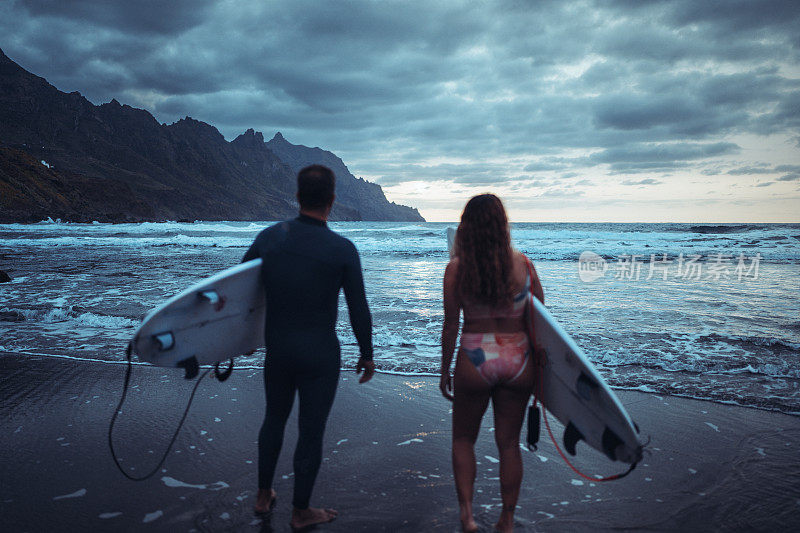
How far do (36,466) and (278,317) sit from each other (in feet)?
7.05

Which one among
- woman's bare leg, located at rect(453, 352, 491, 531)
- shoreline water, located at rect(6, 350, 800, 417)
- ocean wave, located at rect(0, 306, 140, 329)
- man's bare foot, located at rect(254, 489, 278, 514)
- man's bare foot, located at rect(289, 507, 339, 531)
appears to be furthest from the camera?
ocean wave, located at rect(0, 306, 140, 329)

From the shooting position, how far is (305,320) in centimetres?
226

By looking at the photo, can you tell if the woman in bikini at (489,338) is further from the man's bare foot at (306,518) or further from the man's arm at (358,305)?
the man's bare foot at (306,518)

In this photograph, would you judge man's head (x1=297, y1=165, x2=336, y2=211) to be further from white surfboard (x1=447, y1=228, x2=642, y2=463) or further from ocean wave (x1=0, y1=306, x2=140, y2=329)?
ocean wave (x1=0, y1=306, x2=140, y2=329)

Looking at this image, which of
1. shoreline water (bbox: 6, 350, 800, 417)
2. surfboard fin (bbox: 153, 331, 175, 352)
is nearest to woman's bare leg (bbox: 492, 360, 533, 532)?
surfboard fin (bbox: 153, 331, 175, 352)

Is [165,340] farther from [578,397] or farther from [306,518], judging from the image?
[578,397]

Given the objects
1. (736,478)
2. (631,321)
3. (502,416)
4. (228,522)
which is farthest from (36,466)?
(631,321)

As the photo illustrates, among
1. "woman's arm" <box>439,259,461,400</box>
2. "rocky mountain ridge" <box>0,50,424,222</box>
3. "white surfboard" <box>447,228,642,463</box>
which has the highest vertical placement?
"rocky mountain ridge" <box>0,50,424,222</box>

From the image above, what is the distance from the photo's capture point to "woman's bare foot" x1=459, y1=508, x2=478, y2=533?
2.25 m

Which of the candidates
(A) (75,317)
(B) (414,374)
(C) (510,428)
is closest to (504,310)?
(C) (510,428)

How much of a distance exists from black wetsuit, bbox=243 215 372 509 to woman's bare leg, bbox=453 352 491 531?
1.74ft

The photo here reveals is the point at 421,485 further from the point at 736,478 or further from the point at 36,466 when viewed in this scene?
the point at 36,466

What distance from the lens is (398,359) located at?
5.64 metres

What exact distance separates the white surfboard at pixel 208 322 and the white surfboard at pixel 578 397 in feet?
5.16
